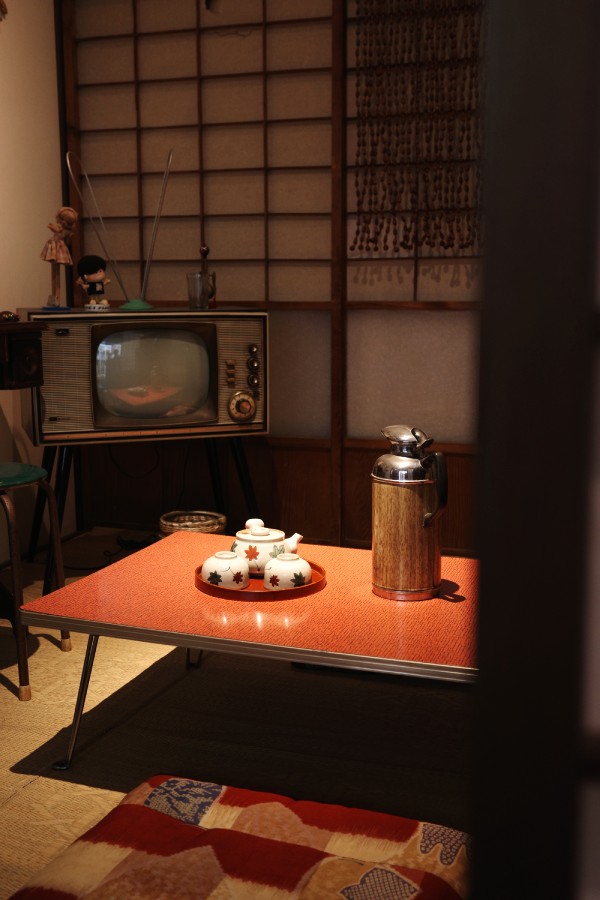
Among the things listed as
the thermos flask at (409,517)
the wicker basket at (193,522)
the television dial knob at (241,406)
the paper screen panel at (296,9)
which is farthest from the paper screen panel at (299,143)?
the thermos flask at (409,517)

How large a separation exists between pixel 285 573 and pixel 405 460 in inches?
13.8

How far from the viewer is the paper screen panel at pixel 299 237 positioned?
372 centimetres

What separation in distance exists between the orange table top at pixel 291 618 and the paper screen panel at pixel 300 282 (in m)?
1.77

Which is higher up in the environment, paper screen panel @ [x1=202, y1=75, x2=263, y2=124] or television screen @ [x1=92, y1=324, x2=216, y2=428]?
paper screen panel @ [x1=202, y1=75, x2=263, y2=124]

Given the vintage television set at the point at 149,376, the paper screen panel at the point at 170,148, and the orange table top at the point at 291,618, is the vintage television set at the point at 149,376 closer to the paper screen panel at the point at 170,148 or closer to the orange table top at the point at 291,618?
the paper screen panel at the point at 170,148

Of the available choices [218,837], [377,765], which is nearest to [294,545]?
[377,765]

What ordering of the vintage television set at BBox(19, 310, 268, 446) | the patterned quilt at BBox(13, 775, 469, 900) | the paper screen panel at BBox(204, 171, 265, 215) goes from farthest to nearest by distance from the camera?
the paper screen panel at BBox(204, 171, 265, 215) < the vintage television set at BBox(19, 310, 268, 446) < the patterned quilt at BBox(13, 775, 469, 900)

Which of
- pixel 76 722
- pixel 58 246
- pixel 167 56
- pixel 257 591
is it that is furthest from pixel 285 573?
pixel 167 56

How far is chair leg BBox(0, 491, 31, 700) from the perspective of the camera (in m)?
2.37

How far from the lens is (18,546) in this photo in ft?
7.89

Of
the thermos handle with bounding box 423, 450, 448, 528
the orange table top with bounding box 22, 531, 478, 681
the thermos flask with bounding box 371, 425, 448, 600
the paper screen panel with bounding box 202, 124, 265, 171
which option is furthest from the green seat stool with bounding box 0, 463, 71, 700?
the paper screen panel with bounding box 202, 124, 265, 171

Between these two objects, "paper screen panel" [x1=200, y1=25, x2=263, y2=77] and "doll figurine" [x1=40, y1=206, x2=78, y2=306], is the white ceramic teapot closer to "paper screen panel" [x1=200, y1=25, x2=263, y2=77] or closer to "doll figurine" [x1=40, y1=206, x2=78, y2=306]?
"doll figurine" [x1=40, y1=206, x2=78, y2=306]

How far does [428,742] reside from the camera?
2.13 metres

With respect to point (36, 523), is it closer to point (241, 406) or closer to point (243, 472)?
point (243, 472)
